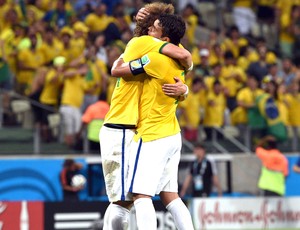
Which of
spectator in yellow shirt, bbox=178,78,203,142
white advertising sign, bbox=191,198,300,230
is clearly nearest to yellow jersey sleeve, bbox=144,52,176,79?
white advertising sign, bbox=191,198,300,230

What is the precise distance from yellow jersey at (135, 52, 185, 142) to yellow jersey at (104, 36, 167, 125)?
64 mm

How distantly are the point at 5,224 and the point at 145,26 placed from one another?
16.8 feet

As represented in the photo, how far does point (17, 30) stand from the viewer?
64.4 ft

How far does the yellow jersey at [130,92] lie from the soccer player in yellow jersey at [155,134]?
0.07m

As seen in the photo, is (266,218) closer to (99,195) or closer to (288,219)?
(288,219)

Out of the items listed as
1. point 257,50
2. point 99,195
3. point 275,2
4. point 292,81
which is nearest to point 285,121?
point 292,81

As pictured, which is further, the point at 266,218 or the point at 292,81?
the point at 292,81

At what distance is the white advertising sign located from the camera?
58.3 feet

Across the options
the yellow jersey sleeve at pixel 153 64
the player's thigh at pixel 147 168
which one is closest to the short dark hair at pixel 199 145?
the player's thigh at pixel 147 168

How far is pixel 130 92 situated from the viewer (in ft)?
32.9

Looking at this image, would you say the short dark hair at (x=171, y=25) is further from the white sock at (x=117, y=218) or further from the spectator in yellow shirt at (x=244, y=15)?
the spectator in yellow shirt at (x=244, y=15)

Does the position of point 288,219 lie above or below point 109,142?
below

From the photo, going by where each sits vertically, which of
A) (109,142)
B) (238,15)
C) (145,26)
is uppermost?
(238,15)

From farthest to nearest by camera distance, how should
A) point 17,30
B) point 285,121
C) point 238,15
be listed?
Answer: point 238,15 < point 285,121 < point 17,30
